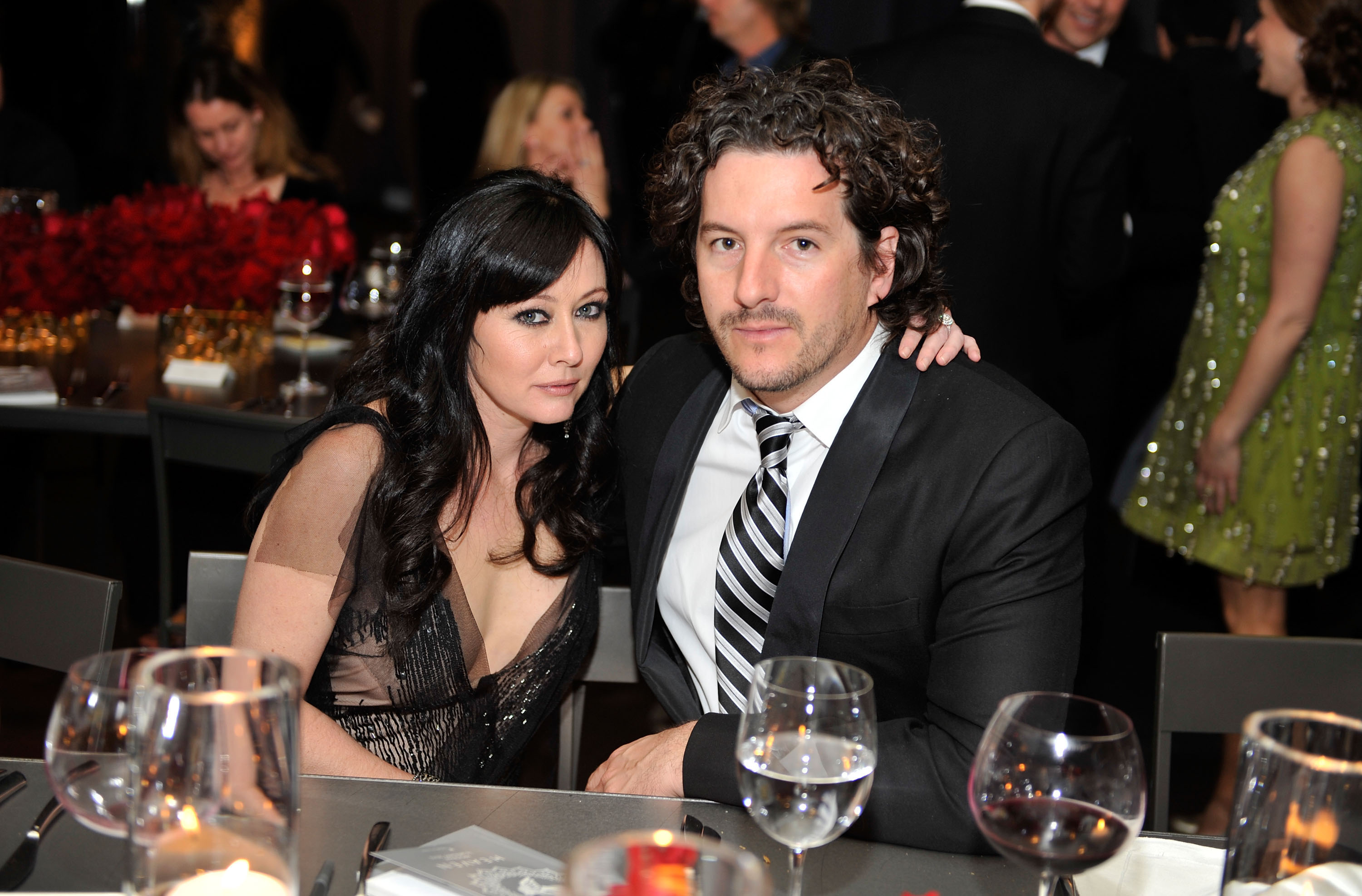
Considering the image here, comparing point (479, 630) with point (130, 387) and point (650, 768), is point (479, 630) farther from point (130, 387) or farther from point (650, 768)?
point (130, 387)

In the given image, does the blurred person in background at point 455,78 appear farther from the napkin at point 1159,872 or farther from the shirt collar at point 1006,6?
the napkin at point 1159,872

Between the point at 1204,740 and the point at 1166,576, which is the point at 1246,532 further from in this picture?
the point at 1166,576

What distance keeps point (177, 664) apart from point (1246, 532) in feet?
9.38

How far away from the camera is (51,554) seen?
4.13 metres

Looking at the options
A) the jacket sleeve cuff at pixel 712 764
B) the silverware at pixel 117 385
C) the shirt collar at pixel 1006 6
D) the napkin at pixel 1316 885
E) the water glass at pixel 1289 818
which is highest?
the shirt collar at pixel 1006 6

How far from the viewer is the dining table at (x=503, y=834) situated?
1.15 meters

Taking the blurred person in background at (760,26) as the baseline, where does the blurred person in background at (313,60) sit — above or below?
above

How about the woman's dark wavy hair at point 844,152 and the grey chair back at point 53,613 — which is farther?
the woman's dark wavy hair at point 844,152

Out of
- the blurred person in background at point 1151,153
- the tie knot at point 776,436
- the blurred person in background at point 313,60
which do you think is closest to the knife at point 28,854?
the tie knot at point 776,436

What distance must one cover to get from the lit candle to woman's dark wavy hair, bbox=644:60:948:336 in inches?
47.1

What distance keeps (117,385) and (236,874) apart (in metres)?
2.64

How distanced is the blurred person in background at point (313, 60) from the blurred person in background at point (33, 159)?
7.88 feet

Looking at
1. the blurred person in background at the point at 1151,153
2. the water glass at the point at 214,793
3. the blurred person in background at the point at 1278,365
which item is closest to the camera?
the water glass at the point at 214,793

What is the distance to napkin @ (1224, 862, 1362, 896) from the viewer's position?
0.87m
